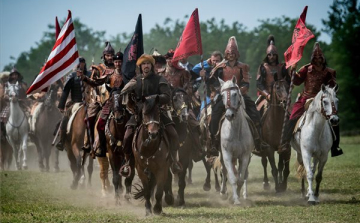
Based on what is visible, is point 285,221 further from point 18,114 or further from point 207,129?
point 18,114

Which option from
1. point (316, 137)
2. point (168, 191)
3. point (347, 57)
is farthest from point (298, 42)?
point (347, 57)

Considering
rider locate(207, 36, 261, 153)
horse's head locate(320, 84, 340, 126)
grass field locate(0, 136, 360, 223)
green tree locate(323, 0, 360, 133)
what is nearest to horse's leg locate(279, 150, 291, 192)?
grass field locate(0, 136, 360, 223)

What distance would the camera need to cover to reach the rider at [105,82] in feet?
55.4

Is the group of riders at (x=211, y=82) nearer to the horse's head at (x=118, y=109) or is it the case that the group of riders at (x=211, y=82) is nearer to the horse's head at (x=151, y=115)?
the horse's head at (x=118, y=109)

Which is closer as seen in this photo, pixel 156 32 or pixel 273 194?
pixel 273 194

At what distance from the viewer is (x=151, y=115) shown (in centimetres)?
1380

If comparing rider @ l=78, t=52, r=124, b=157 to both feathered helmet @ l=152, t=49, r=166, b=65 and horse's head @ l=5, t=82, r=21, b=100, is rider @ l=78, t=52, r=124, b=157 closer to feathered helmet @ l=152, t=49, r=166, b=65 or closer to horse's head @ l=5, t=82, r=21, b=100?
feathered helmet @ l=152, t=49, r=166, b=65

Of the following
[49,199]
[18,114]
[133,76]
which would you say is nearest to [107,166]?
[49,199]

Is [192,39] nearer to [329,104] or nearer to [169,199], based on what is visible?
[329,104]

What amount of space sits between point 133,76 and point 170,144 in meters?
2.54

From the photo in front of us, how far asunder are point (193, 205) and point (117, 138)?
2.16 meters

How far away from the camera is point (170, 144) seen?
47.9 feet

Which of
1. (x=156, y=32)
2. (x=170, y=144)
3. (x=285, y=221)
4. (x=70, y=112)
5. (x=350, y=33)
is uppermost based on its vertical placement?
(x=156, y=32)

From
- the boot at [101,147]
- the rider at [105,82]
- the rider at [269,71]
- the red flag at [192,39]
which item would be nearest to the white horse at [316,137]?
the rider at [269,71]
